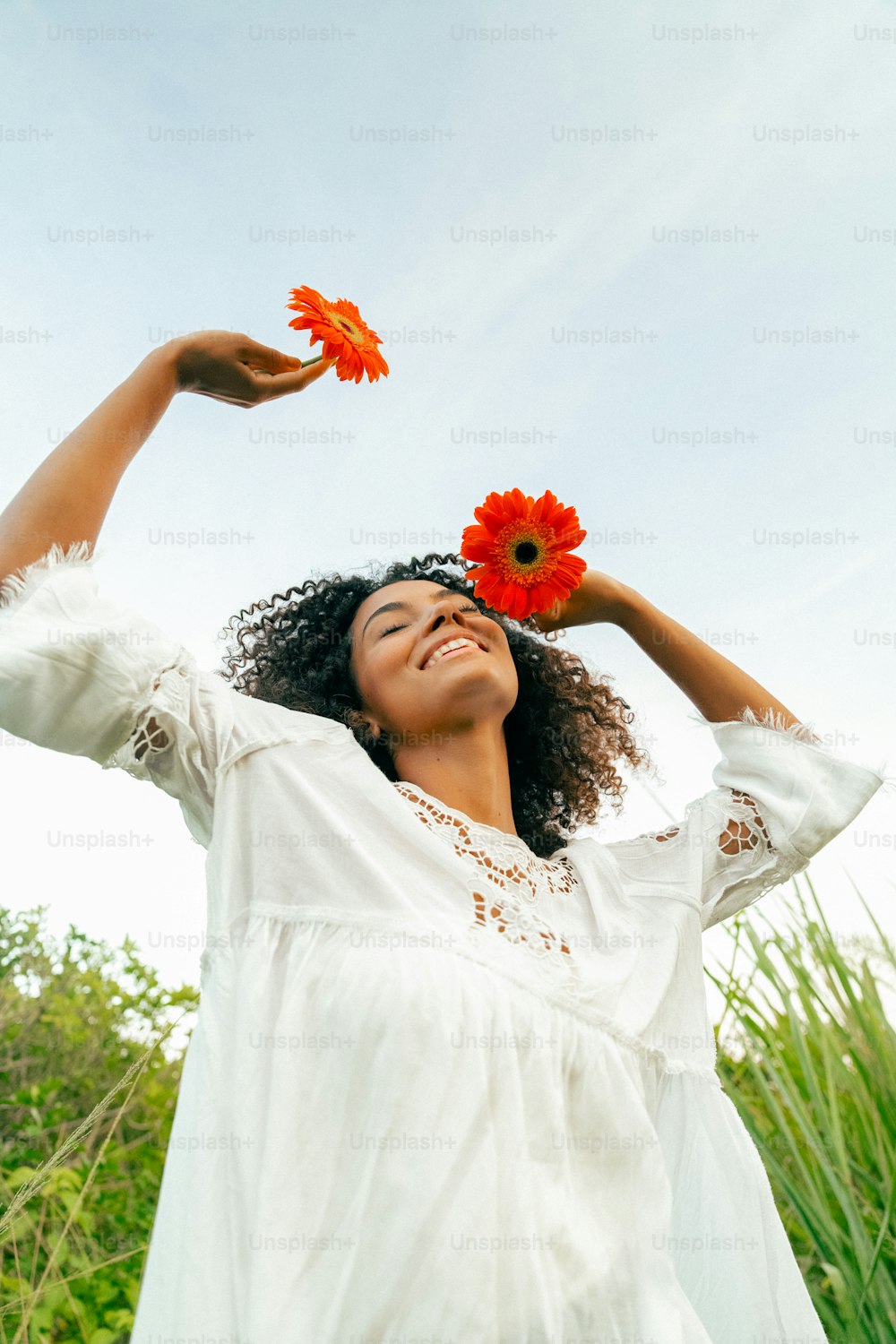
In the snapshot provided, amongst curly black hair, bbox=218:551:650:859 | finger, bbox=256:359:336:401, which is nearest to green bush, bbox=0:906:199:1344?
curly black hair, bbox=218:551:650:859

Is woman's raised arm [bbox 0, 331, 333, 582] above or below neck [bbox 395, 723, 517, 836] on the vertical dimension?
above

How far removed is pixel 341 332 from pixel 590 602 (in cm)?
77

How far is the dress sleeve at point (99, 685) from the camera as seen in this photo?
154 centimetres

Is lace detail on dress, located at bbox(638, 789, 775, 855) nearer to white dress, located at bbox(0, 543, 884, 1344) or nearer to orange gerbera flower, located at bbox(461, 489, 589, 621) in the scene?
white dress, located at bbox(0, 543, 884, 1344)

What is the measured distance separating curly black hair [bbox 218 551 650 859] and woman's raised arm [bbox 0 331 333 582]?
24.5 inches

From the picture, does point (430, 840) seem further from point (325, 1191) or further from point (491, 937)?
point (325, 1191)

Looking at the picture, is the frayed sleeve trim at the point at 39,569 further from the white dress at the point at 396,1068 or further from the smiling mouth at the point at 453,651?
the smiling mouth at the point at 453,651

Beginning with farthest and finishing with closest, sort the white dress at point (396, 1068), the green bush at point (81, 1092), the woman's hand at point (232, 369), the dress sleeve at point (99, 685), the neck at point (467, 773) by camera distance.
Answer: the green bush at point (81, 1092) < the neck at point (467, 773) < the woman's hand at point (232, 369) < the dress sleeve at point (99, 685) < the white dress at point (396, 1068)

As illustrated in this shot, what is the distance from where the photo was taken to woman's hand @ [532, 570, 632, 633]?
2.38 m

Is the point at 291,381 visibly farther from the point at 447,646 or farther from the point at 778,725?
the point at 778,725

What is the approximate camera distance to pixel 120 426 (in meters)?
1.79

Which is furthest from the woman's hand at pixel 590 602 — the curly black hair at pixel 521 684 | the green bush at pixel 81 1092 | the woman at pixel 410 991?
the green bush at pixel 81 1092

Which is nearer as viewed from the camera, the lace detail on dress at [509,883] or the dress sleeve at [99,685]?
the dress sleeve at [99,685]

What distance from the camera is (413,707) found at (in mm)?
2084
